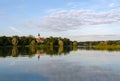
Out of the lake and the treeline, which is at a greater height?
the treeline

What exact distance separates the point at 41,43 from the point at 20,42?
15.5m

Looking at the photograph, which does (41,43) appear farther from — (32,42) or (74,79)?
(74,79)

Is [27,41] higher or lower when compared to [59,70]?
higher

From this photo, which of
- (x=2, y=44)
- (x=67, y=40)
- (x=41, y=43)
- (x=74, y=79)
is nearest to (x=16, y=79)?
(x=74, y=79)

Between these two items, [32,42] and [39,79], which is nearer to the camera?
[39,79]

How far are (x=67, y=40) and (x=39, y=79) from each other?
112m

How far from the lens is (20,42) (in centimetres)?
9581

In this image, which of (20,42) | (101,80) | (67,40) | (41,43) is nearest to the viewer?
(101,80)

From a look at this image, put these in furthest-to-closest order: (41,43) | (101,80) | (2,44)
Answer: (41,43) < (2,44) < (101,80)

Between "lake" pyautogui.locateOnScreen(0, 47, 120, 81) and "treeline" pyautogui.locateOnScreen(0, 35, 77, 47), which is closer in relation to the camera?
"lake" pyautogui.locateOnScreen(0, 47, 120, 81)

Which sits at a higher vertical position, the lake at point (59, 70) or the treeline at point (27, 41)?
the treeline at point (27, 41)

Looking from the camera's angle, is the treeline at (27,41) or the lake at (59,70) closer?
the lake at (59,70)

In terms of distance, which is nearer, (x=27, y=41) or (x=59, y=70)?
(x=59, y=70)

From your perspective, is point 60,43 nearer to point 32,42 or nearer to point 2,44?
point 32,42
